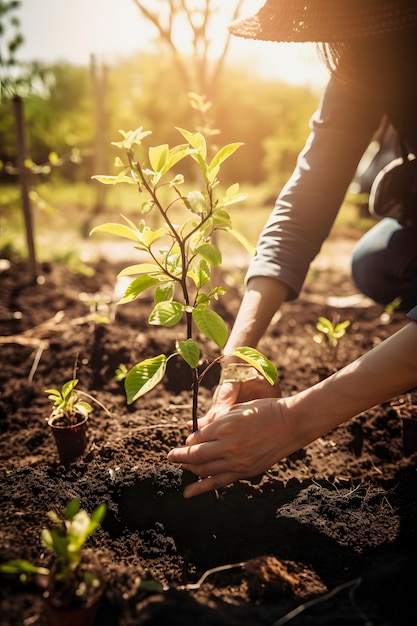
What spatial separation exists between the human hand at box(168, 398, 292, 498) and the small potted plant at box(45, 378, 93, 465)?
47 centimetres

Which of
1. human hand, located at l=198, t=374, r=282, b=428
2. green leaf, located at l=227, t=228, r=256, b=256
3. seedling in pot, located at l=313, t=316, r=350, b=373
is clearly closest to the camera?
green leaf, located at l=227, t=228, r=256, b=256

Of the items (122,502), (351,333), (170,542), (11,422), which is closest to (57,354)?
(11,422)

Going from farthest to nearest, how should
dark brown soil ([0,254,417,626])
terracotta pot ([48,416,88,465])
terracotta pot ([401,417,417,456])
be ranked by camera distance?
terracotta pot ([401,417,417,456]) < terracotta pot ([48,416,88,465]) < dark brown soil ([0,254,417,626])

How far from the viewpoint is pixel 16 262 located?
14.5 feet

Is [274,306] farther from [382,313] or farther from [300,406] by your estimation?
[382,313]

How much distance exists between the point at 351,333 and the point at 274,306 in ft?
4.26

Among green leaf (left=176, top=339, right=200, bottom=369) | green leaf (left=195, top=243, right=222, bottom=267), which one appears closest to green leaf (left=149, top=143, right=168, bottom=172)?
green leaf (left=195, top=243, right=222, bottom=267)

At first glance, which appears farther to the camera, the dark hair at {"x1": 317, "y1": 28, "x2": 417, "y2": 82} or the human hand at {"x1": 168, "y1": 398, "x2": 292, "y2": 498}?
the dark hair at {"x1": 317, "y1": 28, "x2": 417, "y2": 82}

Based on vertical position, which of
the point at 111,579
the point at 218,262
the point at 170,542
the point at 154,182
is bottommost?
the point at 170,542

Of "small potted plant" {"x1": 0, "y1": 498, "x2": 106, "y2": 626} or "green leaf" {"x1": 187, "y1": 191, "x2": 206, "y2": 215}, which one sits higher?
"green leaf" {"x1": 187, "y1": 191, "x2": 206, "y2": 215}

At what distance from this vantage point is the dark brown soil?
1152mm

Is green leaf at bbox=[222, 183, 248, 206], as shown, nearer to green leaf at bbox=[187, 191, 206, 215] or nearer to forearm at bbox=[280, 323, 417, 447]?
green leaf at bbox=[187, 191, 206, 215]

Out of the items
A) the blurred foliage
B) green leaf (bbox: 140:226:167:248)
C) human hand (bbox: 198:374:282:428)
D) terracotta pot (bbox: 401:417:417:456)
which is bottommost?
terracotta pot (bbox: 401:417:417:456)

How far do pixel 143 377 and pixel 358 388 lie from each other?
62 centimetres
